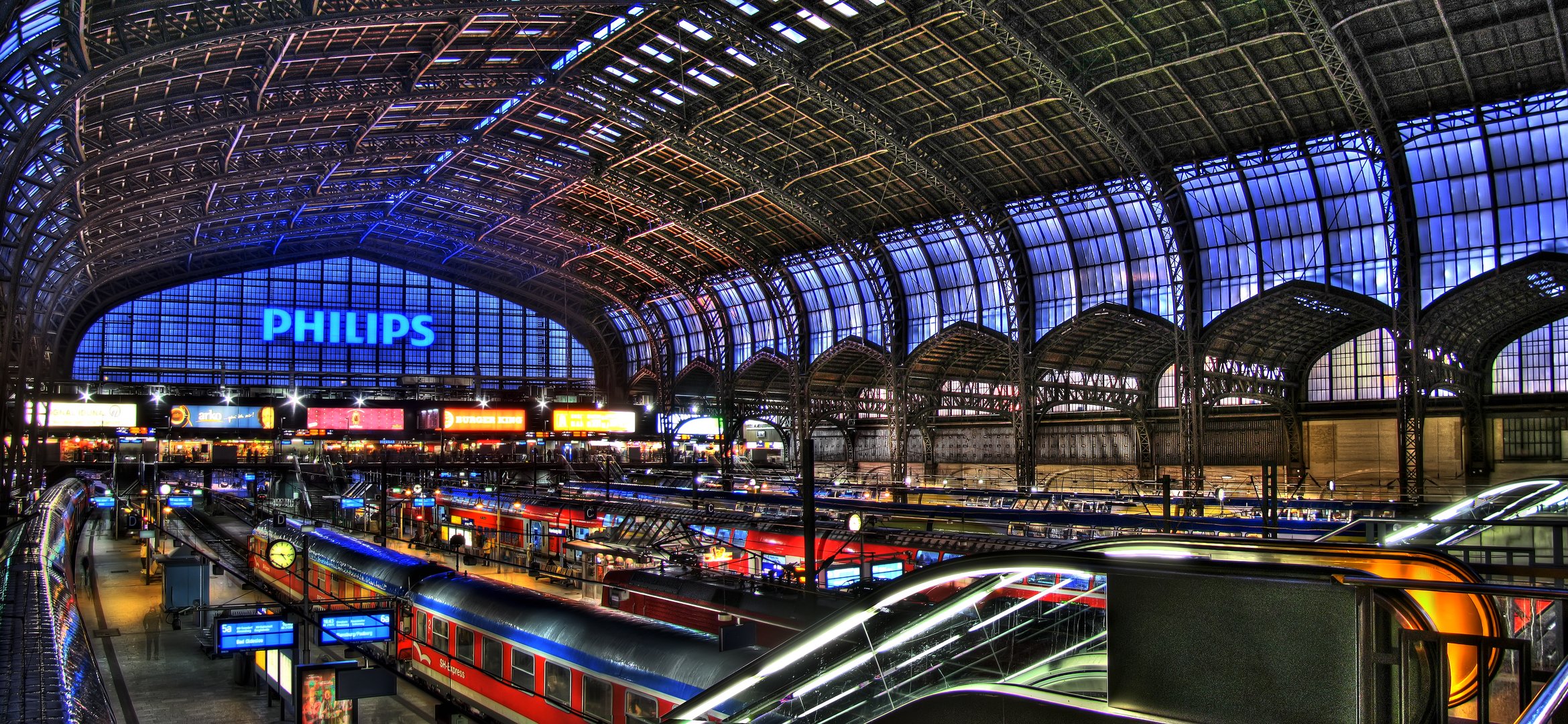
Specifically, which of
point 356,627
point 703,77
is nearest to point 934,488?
point 703,77

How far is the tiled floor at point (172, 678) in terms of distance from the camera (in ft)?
63.1

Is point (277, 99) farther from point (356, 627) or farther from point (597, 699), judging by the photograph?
point (597, 699)

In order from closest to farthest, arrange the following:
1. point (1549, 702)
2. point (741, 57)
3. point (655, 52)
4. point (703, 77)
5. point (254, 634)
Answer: point (1549, 702) → point (254, 634) → point (741, 57) → point (655, 52) → point (703, 77)

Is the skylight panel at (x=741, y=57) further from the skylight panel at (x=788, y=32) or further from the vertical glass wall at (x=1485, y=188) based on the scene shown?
the vertical glass wall at (x=1485, y=188)

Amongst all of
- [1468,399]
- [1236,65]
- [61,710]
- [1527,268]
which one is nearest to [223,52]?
[61,710]

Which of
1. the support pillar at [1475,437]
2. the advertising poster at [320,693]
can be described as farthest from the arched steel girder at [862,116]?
the advertising poster at [320,693]

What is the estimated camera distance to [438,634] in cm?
1981

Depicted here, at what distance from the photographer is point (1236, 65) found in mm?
38094

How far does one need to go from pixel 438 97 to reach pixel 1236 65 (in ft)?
108

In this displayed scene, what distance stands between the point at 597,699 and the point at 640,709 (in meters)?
1.32

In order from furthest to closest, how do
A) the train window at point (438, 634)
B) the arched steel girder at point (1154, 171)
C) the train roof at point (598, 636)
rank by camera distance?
→ the arched steel girder at point (1154, 171)
the train window at point (438, 634)
the train roof at point (598, 636)

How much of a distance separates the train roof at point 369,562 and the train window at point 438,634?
1271mm

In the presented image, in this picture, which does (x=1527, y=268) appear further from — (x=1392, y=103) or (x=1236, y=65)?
(x=1236, y=65)

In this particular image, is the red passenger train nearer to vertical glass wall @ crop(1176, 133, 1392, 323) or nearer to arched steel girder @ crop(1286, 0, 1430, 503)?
arched steel girder @ crop(1286, 0, 1430, 503)
